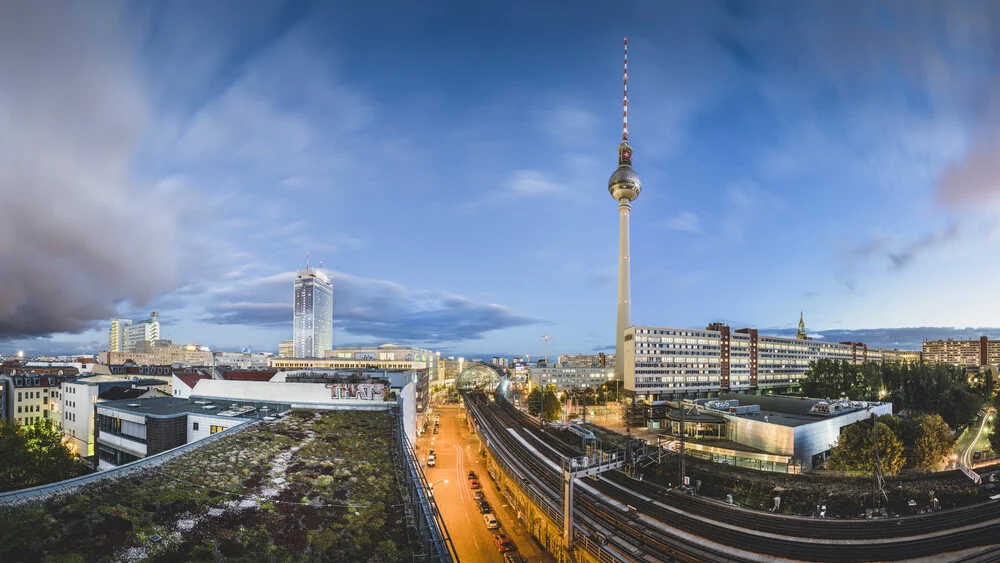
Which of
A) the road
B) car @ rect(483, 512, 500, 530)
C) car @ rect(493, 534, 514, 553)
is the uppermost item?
car @ rect(493, 534, 514, 553)

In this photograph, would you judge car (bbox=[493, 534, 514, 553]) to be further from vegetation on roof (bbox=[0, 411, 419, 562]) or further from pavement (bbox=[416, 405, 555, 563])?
vegetation on roof (bbox=[0, 411, 419, 562])

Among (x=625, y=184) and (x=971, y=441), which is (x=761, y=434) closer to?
(x=971, y=441)

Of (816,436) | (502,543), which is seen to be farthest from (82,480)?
(816,436)

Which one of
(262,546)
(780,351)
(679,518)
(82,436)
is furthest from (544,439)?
(780,351)

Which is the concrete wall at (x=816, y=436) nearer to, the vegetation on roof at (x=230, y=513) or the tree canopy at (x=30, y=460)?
the vegetation on roof at (x=230, y=513)

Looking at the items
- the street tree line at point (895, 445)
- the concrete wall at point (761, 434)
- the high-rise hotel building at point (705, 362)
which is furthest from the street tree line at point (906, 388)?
the concrete wall at point (761, 434)

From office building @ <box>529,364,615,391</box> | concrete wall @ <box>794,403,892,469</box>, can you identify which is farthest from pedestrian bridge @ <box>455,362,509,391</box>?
concrete wall @ <box>794,403,892,469</box>

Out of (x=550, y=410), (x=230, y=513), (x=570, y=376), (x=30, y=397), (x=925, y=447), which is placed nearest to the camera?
(x=230, y=513)
